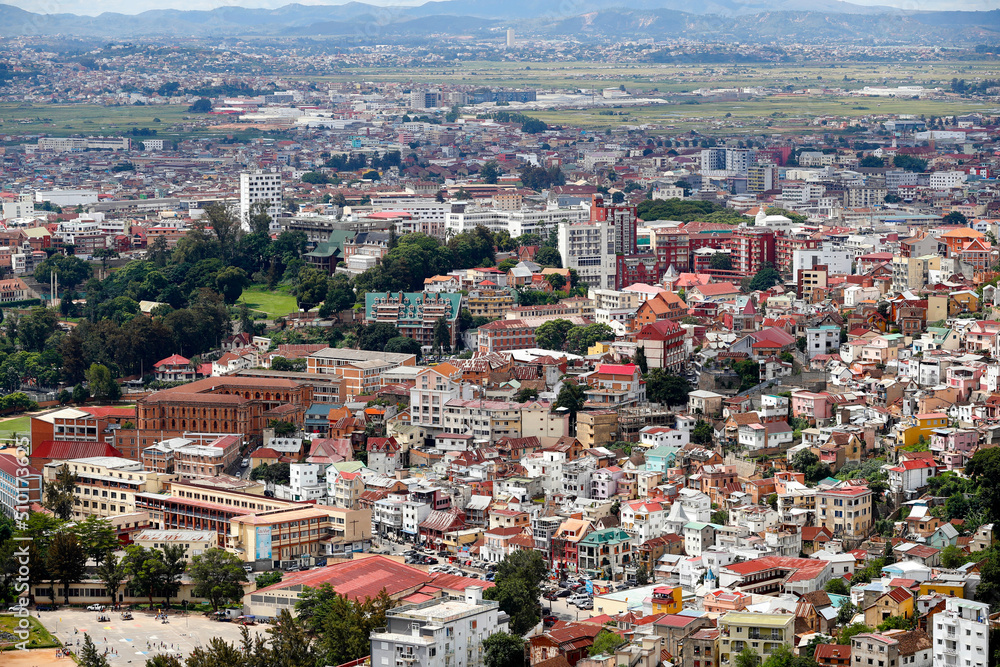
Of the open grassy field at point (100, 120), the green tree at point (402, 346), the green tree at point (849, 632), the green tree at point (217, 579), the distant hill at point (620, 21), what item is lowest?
the green tree at point (217, 579)

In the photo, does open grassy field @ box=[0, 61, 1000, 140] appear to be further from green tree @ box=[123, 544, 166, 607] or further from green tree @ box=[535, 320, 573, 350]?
green tree @ box=[123, 544, 166, 607]

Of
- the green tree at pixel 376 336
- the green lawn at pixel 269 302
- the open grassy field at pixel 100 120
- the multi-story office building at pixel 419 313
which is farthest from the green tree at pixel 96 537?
the open grassy field at pixel 100 120

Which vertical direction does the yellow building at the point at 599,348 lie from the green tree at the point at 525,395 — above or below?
above

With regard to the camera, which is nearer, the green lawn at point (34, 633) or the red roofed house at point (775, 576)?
the green lawn at point (34, 633)

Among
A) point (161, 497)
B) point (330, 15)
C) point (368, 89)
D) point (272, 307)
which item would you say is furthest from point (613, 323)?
point (330, 15)

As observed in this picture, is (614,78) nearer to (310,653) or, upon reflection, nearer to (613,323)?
(613,323)

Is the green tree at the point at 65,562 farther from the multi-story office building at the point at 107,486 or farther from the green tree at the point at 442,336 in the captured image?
→ the green tree at the point at 442,336
